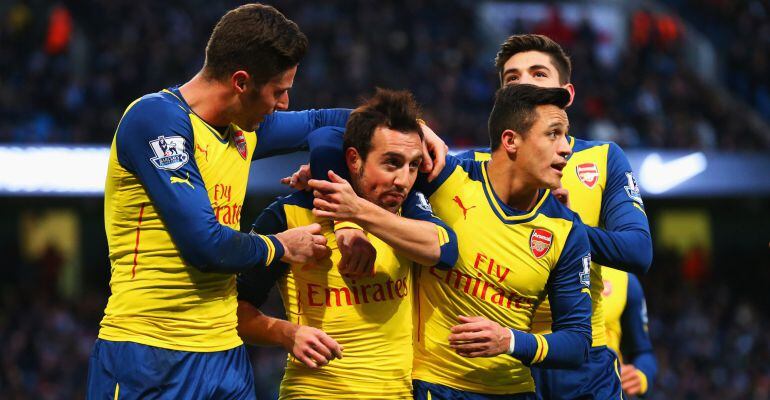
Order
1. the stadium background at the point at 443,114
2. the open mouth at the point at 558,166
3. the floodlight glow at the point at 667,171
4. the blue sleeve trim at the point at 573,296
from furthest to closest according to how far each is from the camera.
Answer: the floodlight glow at the point at 667,171 < the stadium background at the point at 443,114 < the open mouth at the point at 558,166 < the blue sleeve trim at the point at 573,296

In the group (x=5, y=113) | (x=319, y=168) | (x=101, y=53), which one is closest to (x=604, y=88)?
(x=101, y=53)

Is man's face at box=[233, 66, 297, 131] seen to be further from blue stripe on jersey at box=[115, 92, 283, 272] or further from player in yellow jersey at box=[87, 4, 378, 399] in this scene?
blue stripe on jersey at box=[115, 92, 283, 272]

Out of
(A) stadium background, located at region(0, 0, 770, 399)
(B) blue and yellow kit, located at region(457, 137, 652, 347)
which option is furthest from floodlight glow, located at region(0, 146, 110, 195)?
(B) blue and yellow kit, located at region(457, 137, 652, 347)

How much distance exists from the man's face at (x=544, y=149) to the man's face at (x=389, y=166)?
53 cm

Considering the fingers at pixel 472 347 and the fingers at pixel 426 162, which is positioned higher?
the fingers at pixel 426 162

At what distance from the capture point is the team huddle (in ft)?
12.3

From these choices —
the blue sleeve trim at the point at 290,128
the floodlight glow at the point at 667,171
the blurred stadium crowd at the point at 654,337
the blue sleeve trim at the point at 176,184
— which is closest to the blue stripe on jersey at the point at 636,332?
the blue sleeve trim at the point at 290,128

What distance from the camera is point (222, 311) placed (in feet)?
13.0

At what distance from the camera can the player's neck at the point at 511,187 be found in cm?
437

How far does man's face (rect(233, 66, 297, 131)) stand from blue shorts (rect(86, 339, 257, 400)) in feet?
2.96

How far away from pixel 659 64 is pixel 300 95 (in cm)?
828

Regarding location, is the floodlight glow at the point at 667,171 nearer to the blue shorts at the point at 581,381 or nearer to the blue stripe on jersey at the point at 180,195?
the blue shorts at the point at 581,381

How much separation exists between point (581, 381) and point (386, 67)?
13.0 meters

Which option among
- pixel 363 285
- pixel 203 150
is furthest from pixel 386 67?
pixel 203 150
